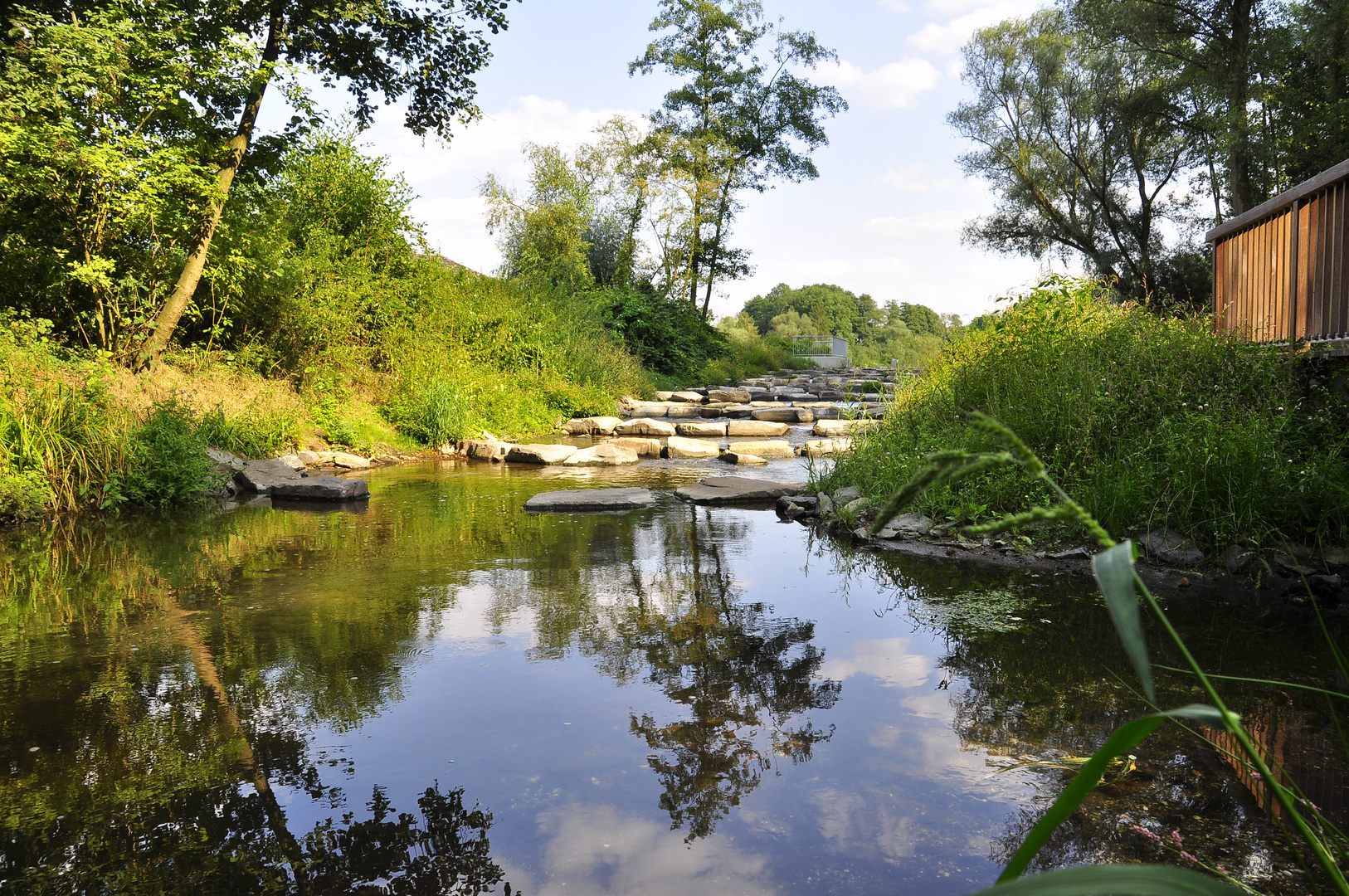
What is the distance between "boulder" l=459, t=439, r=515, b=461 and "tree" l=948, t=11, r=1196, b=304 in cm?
1879

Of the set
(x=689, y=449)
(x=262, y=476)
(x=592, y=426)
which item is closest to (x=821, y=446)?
(x=689, y=449)

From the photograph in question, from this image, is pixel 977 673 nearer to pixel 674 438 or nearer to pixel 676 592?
pixel 676 592

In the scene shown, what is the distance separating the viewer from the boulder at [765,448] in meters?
11.1

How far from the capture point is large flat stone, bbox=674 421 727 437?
42.7 ft

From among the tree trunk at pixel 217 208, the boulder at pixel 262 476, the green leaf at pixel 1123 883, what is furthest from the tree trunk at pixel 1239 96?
the green leaf at pixel 1123 883

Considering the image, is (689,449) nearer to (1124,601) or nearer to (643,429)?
(643,429)

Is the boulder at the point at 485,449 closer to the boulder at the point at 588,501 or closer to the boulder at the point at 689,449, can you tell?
the boulder at the point at 689,449

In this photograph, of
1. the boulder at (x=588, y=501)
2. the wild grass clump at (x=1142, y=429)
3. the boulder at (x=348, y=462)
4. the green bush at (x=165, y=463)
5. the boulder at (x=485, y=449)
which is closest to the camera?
the wild grass clump at (x=1142, y=429)

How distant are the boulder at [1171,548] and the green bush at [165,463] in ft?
24.2

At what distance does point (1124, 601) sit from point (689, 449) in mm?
10735

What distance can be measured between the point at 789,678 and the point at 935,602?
143 cm

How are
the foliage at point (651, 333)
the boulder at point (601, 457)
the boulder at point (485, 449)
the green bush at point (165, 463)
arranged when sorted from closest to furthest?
A: the green bush at point (165, 463) → the boulder at point (601, 457) → the boulder at point (485, 449) → the foliage at point (651, 333)

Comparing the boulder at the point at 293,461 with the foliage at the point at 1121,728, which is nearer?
the foliage at the point at 1121,728

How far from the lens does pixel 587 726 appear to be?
2795 mm
